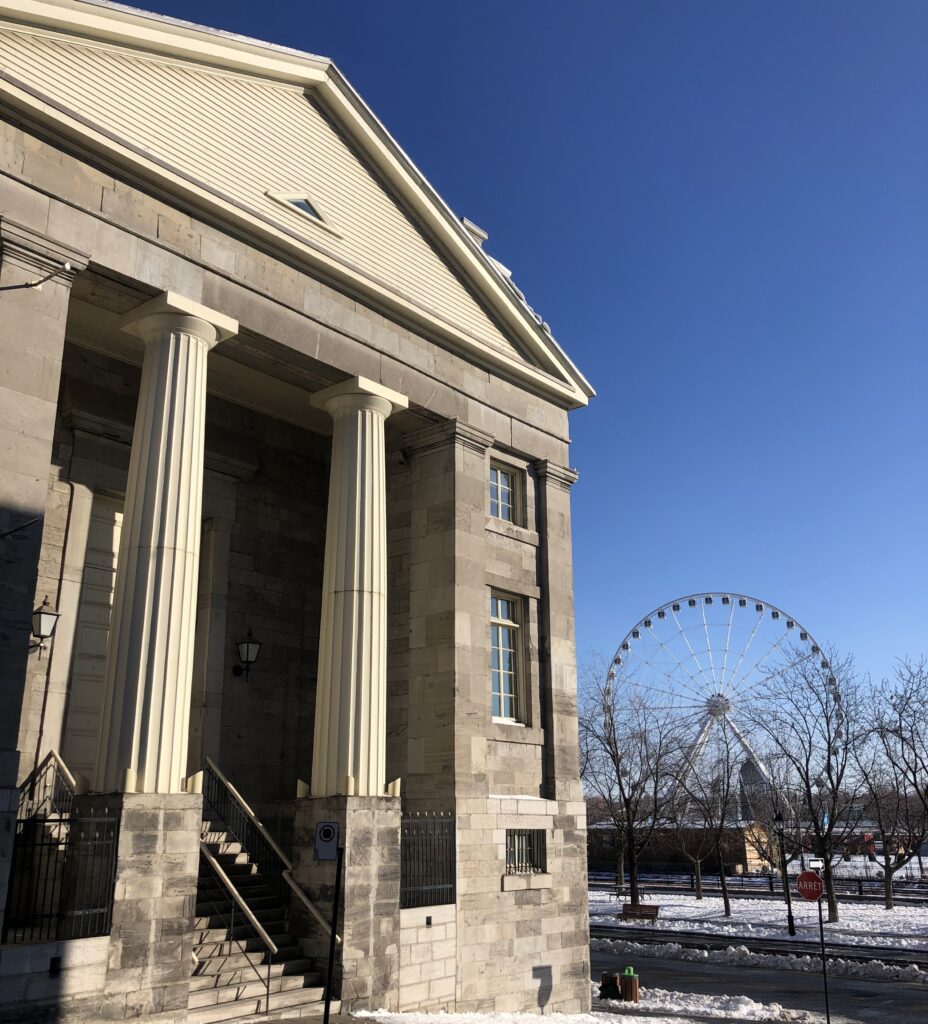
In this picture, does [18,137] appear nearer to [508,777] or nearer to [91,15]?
[91,15]

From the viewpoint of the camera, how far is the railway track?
27.1m

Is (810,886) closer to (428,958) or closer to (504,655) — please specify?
(504,655)

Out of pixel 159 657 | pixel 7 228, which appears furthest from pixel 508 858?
pixel 7 228

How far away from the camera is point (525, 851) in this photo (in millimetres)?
19141

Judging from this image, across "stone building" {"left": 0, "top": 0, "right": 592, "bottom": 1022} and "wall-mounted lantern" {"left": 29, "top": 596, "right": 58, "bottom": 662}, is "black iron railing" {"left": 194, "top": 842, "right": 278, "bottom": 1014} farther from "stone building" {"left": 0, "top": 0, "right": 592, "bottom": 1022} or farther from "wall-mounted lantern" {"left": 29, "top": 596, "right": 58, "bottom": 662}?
"wall-mounted lantern" {"left": 29, "top": 596, "right": 58, "bottom": 662}

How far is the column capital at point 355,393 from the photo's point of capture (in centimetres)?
1747

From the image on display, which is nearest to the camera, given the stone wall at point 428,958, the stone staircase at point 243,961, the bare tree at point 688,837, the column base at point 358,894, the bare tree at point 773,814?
the stone staircase at point 243,961

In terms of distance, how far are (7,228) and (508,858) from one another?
1363 cm

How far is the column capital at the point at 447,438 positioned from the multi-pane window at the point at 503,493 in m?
1.28

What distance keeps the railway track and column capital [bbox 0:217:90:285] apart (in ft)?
83.5

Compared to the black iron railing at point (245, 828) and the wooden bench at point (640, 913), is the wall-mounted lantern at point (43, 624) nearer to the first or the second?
the black iron railing at point (245, 828)

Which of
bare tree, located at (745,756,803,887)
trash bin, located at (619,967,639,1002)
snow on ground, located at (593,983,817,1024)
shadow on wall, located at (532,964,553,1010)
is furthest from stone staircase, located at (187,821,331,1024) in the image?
bare tree, located at (745,756,803,887)

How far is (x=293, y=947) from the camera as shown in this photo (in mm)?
14445

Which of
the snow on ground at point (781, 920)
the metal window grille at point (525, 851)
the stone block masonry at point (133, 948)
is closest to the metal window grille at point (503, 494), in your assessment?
the metal window grille at point (525, 851)
